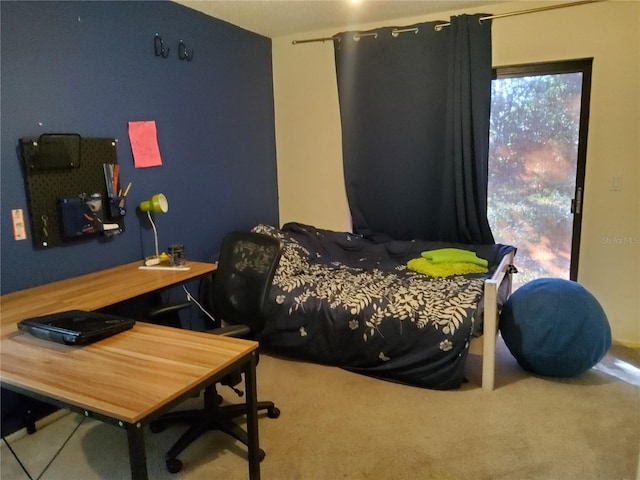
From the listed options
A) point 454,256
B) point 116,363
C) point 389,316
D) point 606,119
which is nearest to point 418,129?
point 454,256

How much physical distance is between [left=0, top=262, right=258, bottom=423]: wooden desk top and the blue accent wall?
0.69m

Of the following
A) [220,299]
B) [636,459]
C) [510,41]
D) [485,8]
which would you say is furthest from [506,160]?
[220,299]

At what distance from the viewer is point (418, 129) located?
360 centimetres

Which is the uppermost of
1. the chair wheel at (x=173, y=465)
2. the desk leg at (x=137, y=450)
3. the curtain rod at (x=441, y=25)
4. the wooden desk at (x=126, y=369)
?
the curtain rod at (x=441, y=25)

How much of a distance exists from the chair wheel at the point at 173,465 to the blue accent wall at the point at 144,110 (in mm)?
1111

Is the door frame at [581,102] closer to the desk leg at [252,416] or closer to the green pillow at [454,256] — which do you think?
the green pillow at [454,256]

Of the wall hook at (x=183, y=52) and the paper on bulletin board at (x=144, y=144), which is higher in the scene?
the wall hook at (x=183, y=52)

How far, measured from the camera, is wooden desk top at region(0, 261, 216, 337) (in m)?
1.99

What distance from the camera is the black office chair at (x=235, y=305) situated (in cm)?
218

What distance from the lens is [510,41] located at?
331cm

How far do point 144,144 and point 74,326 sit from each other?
1.54m

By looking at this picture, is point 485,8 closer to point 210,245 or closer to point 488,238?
point 488,238

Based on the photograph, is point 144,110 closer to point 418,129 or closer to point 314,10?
point 314,10

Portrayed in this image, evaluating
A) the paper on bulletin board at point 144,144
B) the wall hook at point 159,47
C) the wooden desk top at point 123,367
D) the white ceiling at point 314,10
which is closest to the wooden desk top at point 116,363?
the wooden desk top at point 123,367
